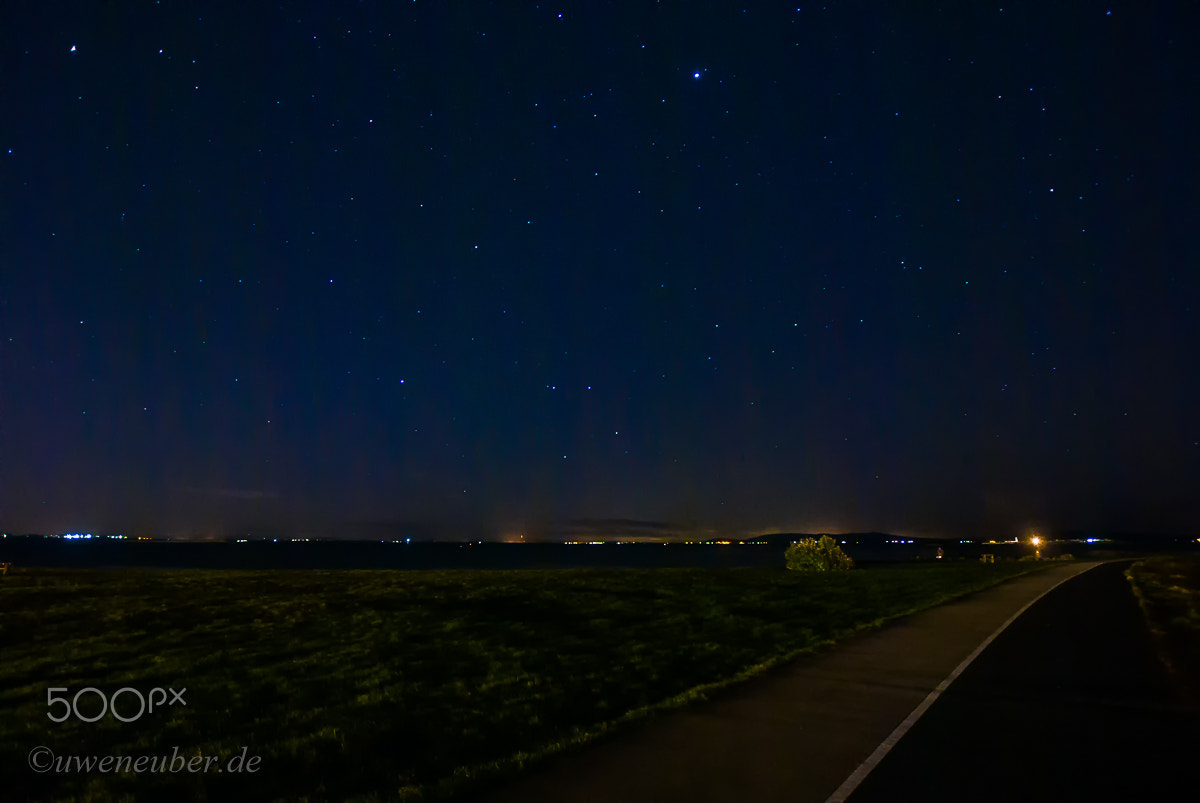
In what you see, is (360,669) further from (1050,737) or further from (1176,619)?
(1176,619)

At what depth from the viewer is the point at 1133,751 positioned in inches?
291

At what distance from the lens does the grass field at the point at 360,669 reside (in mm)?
7349

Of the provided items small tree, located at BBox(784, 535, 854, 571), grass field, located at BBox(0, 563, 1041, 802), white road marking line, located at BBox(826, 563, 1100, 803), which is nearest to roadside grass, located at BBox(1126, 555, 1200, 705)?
white road marking line, located at BBox(826, 563, 1100, 803)

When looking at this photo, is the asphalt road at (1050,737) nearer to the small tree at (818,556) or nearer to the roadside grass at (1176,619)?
the roadside grass at (1176,619)

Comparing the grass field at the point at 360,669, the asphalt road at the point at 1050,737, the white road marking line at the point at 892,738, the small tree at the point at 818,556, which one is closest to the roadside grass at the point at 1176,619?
the asphalt road at the point at 1050,737

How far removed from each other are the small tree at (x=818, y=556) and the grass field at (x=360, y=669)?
1532 cm

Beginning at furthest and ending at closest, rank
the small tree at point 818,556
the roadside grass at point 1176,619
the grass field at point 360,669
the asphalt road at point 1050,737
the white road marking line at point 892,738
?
1. the small tree at point 818,556
2. the roadside grass at point 1176,619
3. the grass field at point 360,669
4. the asphalt road at point 1050,737
5. the white road marking line at point 892,738

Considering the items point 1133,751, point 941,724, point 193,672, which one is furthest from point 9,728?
point 1133,751

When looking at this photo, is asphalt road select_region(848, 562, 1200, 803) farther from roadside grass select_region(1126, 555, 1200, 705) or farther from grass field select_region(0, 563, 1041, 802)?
grass field select_region(0, 563, 1041, 802)

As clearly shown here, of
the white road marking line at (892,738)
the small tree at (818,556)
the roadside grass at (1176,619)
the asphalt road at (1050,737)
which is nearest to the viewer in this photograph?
the white road marking line at (892,738)

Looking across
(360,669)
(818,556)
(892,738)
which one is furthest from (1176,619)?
(818,556)

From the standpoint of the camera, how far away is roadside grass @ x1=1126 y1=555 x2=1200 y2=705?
11523 millimetres

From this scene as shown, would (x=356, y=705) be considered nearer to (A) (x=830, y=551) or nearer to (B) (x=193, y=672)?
(B) (x=193, y=672)

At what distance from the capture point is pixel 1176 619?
18078mm
